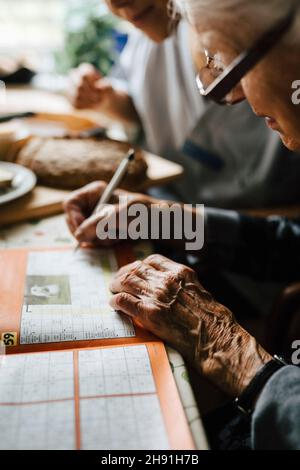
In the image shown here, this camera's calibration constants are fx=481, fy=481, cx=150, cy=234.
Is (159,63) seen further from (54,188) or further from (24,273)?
(24,273)

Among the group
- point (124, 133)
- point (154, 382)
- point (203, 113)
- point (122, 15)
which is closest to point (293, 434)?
point (154, 382)

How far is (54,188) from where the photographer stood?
1166mm

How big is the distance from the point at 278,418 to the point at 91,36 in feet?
6.42

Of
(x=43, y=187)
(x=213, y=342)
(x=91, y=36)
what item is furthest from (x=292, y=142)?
(x=91, y=36)

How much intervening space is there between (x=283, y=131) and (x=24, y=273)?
49 centimetres

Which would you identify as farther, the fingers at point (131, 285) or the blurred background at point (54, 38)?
the blurred background at point (54, 38)

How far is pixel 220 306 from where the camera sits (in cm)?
75

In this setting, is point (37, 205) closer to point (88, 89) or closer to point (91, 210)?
point (91, 210)

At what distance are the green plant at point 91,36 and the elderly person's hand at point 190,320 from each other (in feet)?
5.38

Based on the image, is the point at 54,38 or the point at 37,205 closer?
the point at 37,205

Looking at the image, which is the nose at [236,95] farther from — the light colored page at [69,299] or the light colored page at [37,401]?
the light colored page at [37,401]

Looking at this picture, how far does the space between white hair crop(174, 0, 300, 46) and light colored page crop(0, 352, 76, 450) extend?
0.50 meters

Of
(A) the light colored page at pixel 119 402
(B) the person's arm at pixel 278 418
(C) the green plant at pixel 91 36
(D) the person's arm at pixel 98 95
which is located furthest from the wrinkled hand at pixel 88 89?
(B) the person's arm at pixel 278 418

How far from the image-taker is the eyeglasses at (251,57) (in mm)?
612
